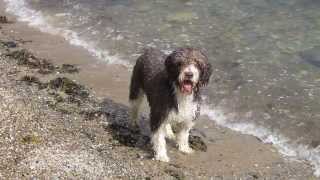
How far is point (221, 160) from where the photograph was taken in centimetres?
806

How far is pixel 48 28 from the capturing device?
46.3 ft

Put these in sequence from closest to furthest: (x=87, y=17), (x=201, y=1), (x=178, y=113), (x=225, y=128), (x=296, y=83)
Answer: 1. (x=178, y=113)
2. (x=225, y=128)
3. (x=296, y=83)
4. (x=87, y=17)
5. (x=201, y=1)

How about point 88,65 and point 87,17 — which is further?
point 87,17

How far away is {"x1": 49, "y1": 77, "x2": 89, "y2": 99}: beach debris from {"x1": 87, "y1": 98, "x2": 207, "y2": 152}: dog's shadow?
Result: 46 centimetres

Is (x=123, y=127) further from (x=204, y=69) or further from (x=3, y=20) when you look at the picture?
(x=3, y=20)

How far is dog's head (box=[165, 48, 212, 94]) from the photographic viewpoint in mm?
7055

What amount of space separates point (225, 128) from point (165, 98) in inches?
70.7

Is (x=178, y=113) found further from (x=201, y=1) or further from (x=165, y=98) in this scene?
(x=201, y=1)

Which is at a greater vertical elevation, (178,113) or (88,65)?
(178,113)

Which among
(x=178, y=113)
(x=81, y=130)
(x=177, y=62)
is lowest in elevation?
(x=81, y=130)

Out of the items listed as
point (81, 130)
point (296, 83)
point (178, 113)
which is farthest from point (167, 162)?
point (296, 83)

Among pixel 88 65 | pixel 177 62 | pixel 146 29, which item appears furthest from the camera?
pixel 146 29

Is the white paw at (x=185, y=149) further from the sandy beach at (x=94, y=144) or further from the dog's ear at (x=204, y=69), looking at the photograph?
the dog's ear at (x=204, y=69)

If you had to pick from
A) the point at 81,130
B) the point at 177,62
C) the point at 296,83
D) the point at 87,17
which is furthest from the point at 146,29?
the point at 177,62
